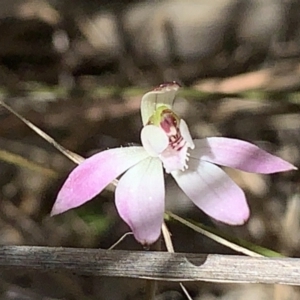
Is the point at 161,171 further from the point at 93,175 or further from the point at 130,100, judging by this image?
the point at 130,100

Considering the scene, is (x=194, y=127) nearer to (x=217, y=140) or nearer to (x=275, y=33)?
(x=275, y=33)

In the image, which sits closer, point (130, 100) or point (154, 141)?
point (154, 141)

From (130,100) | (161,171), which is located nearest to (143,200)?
(161,171)

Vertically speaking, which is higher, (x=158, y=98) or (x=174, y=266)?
(x=158, y=98)

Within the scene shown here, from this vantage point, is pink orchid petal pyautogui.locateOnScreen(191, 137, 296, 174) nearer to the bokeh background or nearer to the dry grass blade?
the dry grass blade

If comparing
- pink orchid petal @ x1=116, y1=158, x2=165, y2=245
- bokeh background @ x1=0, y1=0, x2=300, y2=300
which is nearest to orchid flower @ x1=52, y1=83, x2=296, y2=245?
pink orchid petal @ x1=116, y1=158, x2=165, y2=245
